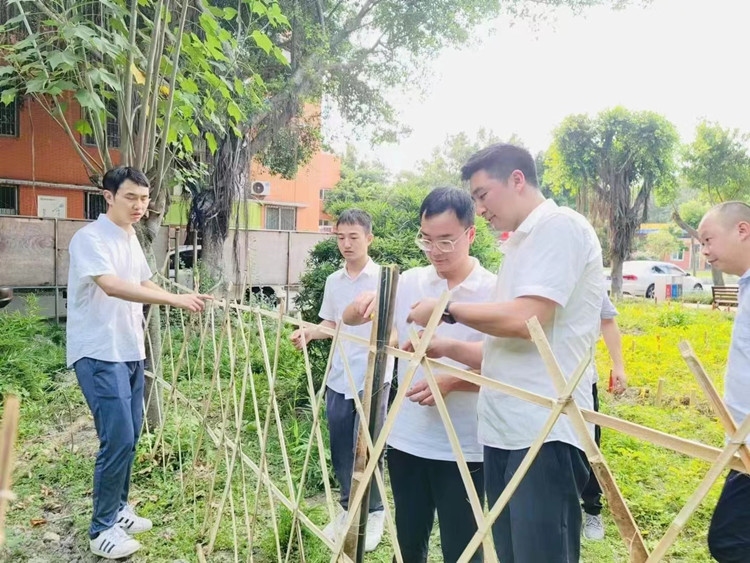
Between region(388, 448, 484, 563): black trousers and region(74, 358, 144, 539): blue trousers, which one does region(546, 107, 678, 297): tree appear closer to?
region(388, 448, 484, 563): black trousers

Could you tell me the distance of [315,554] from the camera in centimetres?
259

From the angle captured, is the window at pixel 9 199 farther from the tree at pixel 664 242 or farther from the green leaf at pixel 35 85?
the tree at pixel 664 242

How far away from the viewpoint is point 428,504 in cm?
187

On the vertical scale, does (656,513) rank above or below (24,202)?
below

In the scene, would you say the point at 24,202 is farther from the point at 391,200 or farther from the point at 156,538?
the point at 156,538

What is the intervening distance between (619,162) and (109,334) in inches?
674

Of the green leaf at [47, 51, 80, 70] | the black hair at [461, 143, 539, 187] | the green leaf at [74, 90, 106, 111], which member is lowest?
the black hair at [461, 143, 539, 187]

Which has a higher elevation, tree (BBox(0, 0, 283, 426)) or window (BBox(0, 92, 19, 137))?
window (BBox(0, 92, 19, 137))

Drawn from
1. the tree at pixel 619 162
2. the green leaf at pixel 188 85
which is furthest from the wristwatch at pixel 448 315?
Result: the tree at pixel 619 162

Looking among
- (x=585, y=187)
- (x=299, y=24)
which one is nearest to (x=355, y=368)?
(x=299, y=24)

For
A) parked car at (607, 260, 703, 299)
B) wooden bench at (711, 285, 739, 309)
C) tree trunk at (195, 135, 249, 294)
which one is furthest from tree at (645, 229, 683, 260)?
tree trunk at (195, 135, 249, 294)

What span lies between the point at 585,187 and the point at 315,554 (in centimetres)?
1722

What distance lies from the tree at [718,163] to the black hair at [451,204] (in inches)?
658

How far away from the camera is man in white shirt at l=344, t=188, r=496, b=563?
173 cm
